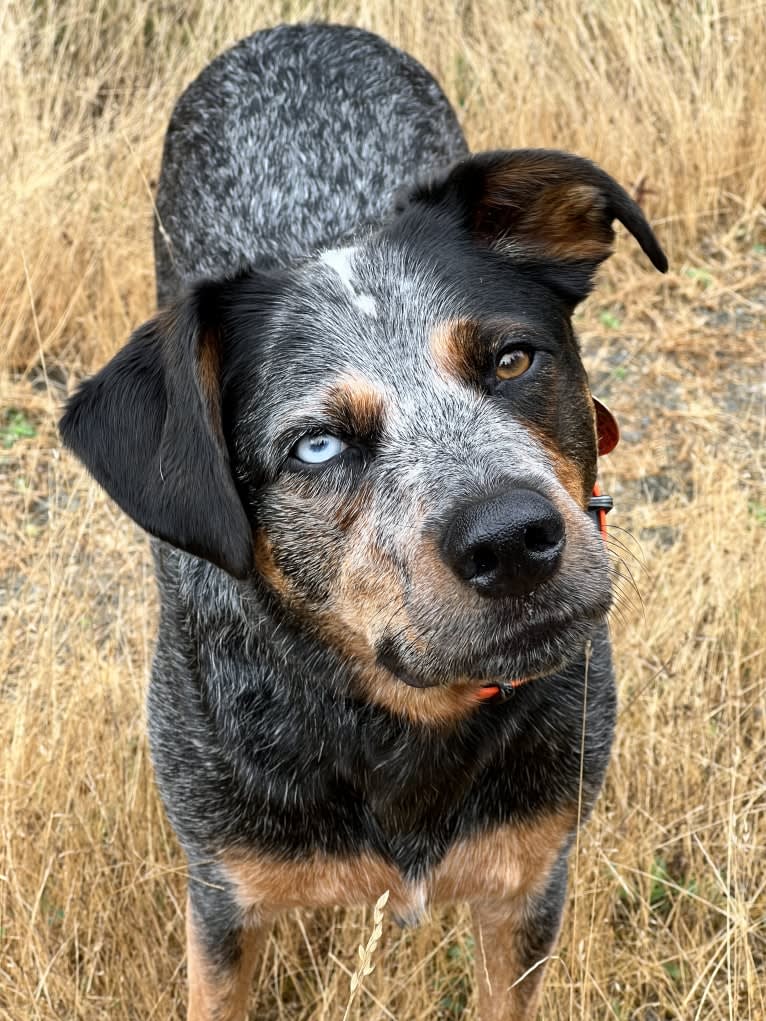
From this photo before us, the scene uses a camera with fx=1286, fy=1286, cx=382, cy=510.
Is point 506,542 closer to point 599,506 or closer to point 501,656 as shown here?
point 501,656

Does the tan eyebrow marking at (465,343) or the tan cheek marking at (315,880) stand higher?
the tan eyebrow marking at (465,343)

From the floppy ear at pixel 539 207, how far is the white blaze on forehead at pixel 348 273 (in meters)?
0.24

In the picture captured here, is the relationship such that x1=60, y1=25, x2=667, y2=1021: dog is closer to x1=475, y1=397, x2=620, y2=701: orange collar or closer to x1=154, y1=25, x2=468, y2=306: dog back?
x1=475, y1=397, x2=620, y2=701: orange collar

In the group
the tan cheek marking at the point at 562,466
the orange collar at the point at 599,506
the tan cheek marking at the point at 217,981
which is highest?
the tan cheek marking at the point at 562,466

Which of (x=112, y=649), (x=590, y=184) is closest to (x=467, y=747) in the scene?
(x=590, y=184)

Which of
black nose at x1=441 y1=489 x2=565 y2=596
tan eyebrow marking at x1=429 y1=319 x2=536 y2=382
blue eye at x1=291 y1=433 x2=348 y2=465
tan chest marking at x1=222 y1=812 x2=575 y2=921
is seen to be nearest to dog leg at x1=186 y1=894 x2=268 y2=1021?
tan chest marking at x1=222 y1=812 x2=575 y2=921

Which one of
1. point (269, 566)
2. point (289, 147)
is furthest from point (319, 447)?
point (289, 147)

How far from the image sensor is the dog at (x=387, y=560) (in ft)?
8.33

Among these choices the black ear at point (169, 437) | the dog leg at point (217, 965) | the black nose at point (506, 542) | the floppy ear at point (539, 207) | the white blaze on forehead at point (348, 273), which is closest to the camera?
the black nose at point (506, 542)

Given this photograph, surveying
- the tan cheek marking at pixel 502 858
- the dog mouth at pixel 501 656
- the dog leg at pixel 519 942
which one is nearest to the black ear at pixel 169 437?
the dog mouth at pixel 501 656

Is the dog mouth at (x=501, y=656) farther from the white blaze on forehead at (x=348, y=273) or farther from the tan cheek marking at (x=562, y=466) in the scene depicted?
the white blaze on forehead at (x=348, y=273)

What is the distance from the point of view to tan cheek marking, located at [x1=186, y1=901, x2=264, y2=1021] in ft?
10.9

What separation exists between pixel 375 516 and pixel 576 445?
51cm

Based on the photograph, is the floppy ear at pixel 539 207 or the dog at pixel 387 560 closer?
the dog at pixel 387 560
